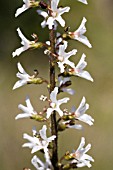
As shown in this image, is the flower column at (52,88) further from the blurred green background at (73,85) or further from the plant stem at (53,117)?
the blurred green background at (73,85)

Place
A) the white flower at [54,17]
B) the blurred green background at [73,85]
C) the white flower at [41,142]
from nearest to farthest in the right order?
the white flower at [54,17] → the white flower at [41,142] → the blurred green background at [73,85]

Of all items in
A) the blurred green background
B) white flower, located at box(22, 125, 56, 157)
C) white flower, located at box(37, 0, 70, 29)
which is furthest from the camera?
the blurred green background

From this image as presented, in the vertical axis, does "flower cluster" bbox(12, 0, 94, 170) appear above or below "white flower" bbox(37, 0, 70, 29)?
below

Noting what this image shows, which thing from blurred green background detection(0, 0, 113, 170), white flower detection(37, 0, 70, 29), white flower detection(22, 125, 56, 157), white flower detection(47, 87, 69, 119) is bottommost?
white flower detection(22, 125, 56, 157)

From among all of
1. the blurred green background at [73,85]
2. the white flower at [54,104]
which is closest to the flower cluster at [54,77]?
the white flower at [54,104]

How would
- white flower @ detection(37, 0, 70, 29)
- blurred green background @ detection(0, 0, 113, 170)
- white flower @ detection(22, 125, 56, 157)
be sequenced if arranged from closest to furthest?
white flower @ detection(37, 0, 70, 29)
white flower @ detection(22, 125, 56, 157)
blurred green background @ detection(0, 0, 113, 170)

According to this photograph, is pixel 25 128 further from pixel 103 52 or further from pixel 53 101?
pixel 53 101

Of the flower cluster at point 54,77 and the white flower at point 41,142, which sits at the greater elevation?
the flower cluster at point 54,77

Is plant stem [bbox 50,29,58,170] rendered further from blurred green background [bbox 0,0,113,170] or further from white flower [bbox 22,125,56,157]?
blurred green background [bbox 0,0,113,170]

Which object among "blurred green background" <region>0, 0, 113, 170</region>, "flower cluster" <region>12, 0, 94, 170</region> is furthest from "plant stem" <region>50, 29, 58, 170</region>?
"blurred green background" <region>0, 0, 113, 170</region>
